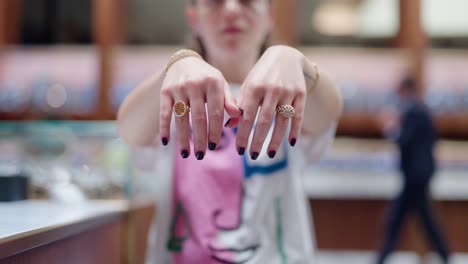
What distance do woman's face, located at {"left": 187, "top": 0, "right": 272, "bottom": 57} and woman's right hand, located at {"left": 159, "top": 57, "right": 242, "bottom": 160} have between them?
14 centimetres

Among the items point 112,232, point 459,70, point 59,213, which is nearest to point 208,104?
point 59,213

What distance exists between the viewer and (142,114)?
2.24 feet

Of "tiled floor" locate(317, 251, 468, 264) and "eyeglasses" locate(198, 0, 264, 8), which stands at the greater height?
"eyeglasses" locate(198, 0, 264, 8)

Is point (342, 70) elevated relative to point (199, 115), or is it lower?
lower

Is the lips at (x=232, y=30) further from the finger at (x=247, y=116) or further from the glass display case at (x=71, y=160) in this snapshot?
the glass display case at (x=71, y=160)

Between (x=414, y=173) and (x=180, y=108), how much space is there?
3019 millimetres

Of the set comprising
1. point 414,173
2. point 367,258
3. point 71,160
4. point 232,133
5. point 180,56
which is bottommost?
point 367,258

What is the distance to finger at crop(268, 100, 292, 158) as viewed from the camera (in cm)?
51

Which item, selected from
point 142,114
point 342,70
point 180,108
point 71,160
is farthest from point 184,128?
point 342,70

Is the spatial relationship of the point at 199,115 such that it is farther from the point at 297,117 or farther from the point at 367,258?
the point at 367,258

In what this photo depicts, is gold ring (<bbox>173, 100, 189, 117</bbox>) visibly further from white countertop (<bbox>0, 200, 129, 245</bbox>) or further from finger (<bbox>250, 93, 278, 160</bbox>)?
white countertop (<bbox>0, 200, 129, 245</bbox>)

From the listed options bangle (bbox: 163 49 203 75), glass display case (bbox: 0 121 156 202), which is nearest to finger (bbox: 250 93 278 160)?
bangle (bbox: 163 49 203 75)

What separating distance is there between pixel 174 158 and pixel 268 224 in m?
0.17

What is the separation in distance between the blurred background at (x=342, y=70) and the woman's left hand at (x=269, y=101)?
10.7ft
